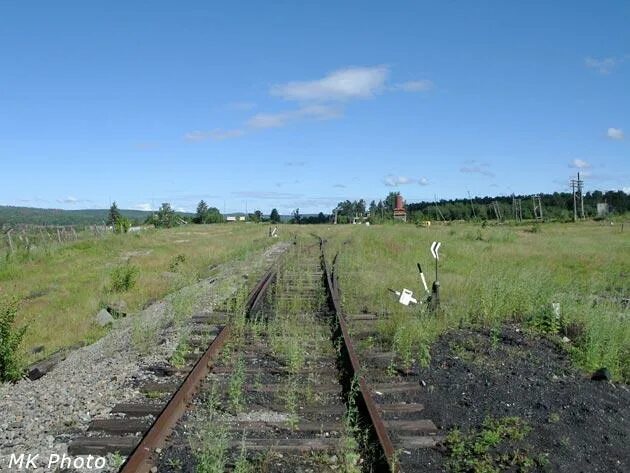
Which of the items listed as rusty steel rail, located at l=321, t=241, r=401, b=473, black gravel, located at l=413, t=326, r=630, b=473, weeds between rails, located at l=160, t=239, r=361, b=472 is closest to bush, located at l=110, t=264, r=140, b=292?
weeds between rails, located at l=160, t=239, r=361, b=472

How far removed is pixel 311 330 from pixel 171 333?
82.7 inches

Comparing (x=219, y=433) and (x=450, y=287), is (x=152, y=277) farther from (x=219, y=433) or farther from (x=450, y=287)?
(x=219, y=433)

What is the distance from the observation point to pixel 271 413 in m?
5.60

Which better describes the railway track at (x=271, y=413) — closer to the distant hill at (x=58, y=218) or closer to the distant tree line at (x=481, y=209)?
the distant hill at (x=58, y=218)

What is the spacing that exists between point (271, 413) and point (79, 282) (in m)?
13.7

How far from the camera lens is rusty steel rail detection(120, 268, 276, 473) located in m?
4.26

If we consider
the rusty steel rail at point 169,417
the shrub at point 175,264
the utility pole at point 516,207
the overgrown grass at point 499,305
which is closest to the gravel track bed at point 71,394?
the rusty steel rail at point 169,417

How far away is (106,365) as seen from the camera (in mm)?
7477

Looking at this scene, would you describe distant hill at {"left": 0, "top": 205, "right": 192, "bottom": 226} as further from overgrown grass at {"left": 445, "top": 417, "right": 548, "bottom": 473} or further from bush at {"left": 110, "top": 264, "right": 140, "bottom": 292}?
overgrown grass at {"left": 445, "top": 417, "right": 548, "bottom": 473}

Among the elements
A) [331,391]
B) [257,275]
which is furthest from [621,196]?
[331,391]

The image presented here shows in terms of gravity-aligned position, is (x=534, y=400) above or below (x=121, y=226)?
below

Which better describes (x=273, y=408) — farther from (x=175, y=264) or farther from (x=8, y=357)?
(x=175, y=264)

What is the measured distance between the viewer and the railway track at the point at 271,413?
14.7 feet

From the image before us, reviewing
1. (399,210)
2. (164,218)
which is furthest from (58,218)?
(399,210)
